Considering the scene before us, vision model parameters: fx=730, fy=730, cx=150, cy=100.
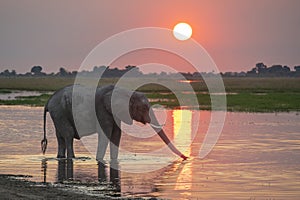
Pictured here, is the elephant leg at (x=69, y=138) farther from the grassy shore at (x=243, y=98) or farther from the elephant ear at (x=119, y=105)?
the grassy shore at (x=243, y=98)

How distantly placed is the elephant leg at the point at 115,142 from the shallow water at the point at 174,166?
208 millimetres

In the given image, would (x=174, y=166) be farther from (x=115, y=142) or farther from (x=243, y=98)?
(x=243, y=98)

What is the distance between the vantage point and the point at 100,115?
65.5 ft

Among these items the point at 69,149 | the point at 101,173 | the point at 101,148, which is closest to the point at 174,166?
the point at 101,173

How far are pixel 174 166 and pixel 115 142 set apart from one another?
217 cm

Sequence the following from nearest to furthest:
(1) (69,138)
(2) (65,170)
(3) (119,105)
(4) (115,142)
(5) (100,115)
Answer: (2) (65,170) → (4) (115,142) → (3) (119,105) → (5) (100,115) → (1) (69,138)

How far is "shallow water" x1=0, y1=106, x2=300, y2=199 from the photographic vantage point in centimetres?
1465

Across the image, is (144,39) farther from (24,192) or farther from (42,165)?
(24,192)

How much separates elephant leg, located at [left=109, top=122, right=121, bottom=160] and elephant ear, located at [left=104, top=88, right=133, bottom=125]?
0.27m

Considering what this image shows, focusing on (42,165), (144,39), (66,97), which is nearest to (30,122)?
(144,39)

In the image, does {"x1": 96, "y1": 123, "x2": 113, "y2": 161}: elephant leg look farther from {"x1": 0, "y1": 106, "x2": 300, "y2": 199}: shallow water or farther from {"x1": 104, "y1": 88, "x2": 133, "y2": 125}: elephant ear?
{"x1": 104, "y1": 88, "x2": 133, "y2": 125}: elephant ear

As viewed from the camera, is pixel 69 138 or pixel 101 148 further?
pixel 69 138

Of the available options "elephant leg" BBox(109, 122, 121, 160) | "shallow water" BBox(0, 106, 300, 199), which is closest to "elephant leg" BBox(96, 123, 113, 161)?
"elephant leg" BBox(109, 122, 121, 160)

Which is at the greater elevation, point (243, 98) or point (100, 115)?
point (243, 98)
